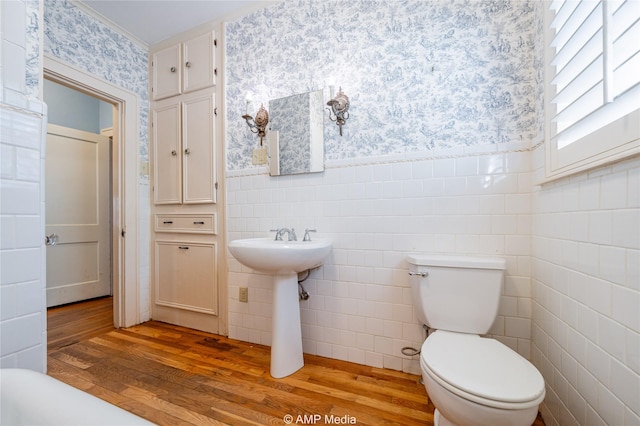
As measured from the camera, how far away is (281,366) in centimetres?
150

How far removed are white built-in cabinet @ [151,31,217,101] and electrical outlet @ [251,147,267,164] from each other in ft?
2.37

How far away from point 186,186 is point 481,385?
89.9 inches

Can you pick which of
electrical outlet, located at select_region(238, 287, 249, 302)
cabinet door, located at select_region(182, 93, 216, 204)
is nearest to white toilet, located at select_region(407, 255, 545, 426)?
electrical outlet, located at select_region(238, 287, 249, 302)

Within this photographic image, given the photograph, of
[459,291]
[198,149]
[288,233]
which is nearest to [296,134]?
[288,233]

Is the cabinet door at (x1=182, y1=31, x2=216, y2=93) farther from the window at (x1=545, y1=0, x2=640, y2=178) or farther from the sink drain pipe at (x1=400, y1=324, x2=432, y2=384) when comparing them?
the sink drain pipe at (x1=400, y1=324, x2=432, y2=384)

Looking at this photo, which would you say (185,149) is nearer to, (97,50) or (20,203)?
(97,50)

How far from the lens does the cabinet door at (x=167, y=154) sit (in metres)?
2.27

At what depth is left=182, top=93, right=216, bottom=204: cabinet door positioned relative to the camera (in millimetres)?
2119

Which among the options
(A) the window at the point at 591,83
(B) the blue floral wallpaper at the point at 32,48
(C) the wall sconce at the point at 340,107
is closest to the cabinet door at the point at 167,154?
(B) the blue floral wallpaper at the point at 32,48

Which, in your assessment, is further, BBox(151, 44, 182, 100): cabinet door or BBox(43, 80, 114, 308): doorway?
BBox(43, 80, 114, 308): doorway

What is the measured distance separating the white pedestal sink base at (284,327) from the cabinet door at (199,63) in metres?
1.71

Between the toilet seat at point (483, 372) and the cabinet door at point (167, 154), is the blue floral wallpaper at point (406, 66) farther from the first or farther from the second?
the toilet seat at point (483, 372)

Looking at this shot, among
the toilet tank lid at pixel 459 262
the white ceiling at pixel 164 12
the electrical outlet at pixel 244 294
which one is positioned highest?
the white ceiling at pixel 164 12

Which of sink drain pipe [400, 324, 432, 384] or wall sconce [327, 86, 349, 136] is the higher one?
wall sconce [327, 86, 349, 136]
